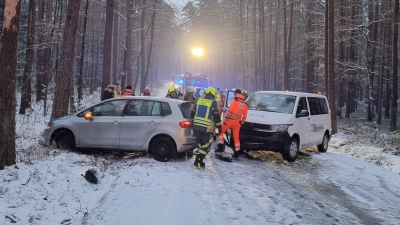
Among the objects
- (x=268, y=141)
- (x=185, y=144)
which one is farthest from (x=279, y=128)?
(x=185, y=144)

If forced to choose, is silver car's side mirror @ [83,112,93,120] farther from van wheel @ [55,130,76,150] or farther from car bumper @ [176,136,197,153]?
car bumper @ [176,136,197,153]

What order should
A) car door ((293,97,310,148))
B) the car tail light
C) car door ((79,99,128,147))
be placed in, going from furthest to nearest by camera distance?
car door ((293,97,310,148)) < car door ((79,99,128,147)) < the car tail light

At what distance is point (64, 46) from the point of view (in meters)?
11.2

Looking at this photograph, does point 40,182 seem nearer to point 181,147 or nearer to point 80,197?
point 80,197

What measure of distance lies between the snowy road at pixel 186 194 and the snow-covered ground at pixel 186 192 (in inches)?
0.6

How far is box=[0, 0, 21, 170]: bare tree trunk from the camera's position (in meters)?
6.32

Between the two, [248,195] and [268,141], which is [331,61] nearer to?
[268,141]

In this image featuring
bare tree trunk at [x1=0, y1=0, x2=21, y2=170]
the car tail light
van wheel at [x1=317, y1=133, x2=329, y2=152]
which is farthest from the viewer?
van wheel at [x1=317, y1=133, x2=329, y2=152]

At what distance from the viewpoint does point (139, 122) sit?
902 centimetres

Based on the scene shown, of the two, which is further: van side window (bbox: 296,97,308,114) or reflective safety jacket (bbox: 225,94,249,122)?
Answer: van side window (bbox: 296,97,308,114)

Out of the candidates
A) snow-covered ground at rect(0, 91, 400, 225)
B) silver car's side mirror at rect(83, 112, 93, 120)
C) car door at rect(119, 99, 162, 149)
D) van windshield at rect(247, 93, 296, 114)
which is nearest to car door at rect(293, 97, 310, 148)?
van windshield at rect(247, 93, 296, 114)

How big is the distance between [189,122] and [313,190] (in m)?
3.45

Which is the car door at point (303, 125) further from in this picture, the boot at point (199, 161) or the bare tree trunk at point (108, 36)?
the bare tree trunk at point (108, 36)

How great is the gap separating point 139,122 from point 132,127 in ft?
0.78
